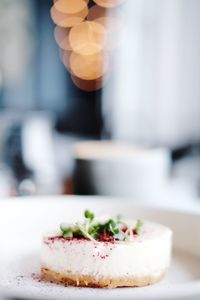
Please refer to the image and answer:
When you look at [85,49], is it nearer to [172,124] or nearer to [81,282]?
[172,124]

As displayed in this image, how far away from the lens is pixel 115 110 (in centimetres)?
421

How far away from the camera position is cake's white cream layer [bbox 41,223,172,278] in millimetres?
771

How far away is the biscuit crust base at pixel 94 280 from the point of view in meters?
0.73

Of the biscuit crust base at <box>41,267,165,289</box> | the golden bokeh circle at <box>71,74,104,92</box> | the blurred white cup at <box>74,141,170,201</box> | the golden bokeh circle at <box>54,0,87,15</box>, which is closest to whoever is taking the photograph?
the biscuit crust base at <box>41,267,165,289</box>

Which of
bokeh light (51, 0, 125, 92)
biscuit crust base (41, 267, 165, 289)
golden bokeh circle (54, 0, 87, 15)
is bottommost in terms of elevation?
biscuit crust base (41, 267, 165, 289)

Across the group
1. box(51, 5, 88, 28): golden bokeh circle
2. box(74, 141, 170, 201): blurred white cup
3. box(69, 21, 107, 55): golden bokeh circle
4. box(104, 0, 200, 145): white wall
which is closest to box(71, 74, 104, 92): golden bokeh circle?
box(69, 21, 107, 55): golden bokeh circle

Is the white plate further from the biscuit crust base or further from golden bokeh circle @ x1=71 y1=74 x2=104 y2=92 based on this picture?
golden bokeh circle @ x1=71 y1=74 x2=104 y2=92

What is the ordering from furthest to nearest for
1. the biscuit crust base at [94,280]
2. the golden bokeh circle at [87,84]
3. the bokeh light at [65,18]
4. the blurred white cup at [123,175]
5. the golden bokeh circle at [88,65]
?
the bokeh light at [65,18]
the golden bokeh circle at [87,84]
the golden bokeh circle at [88,65]
the blurred white cup at [123,175]
the biscuit crust base at [94,280]

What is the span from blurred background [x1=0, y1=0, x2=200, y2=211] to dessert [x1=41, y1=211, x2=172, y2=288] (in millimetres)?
324

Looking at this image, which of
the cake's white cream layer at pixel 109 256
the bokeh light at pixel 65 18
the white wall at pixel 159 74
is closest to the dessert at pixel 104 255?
the cake's white cream layer at pixel 109 256

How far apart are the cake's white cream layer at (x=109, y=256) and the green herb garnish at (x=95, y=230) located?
0.01 metres

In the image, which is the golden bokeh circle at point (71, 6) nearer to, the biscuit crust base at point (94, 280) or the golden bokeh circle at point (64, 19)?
the golden bokeh circle at point (64, 19)

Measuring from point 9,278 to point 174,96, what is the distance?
2986 mm

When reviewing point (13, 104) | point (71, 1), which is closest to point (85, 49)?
point (71, 1)
